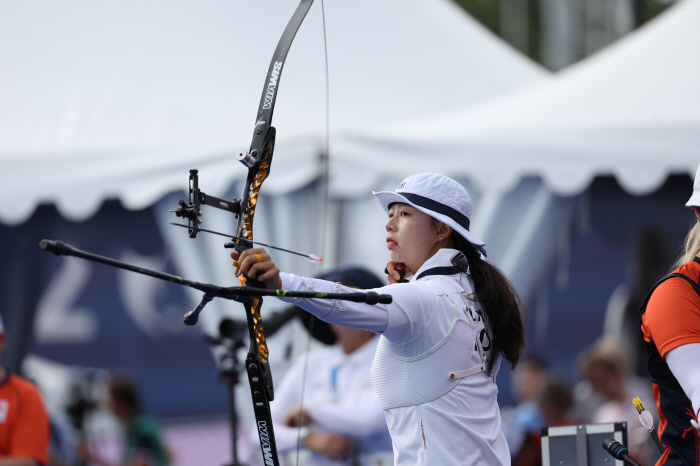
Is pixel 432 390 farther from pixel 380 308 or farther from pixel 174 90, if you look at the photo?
Result: pixel 174 90

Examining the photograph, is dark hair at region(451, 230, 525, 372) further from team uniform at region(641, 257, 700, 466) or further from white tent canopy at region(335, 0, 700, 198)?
white tent canopy at region(335, 0, 700, 198)

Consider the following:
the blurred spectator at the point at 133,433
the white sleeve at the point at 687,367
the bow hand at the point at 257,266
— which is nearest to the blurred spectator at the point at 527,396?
the blurred spectator at the point at 133,433

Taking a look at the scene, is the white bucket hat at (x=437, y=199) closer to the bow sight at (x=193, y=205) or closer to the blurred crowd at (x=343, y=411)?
the bow sight at (x=193, y=205)

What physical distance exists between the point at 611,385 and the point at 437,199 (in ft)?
9.33

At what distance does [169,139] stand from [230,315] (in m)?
1.14

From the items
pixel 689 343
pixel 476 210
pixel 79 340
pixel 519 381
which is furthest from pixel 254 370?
pixel 79 340

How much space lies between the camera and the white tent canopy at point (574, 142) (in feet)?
13.9

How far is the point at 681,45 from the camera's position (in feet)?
16.1

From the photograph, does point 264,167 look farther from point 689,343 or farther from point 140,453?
point 140,453

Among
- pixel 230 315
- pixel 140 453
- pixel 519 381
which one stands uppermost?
pixel 230 315

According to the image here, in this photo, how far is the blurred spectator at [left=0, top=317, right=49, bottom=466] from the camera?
3670 millimetres

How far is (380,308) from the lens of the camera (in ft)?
5.69

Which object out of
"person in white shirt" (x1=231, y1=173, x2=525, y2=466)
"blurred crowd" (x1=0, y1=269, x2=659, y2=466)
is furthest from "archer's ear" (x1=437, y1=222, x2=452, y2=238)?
"blurred crowd" (x1=0, y1=269, x2=659, y2=466)

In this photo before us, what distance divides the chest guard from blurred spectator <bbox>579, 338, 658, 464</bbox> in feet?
8.92
